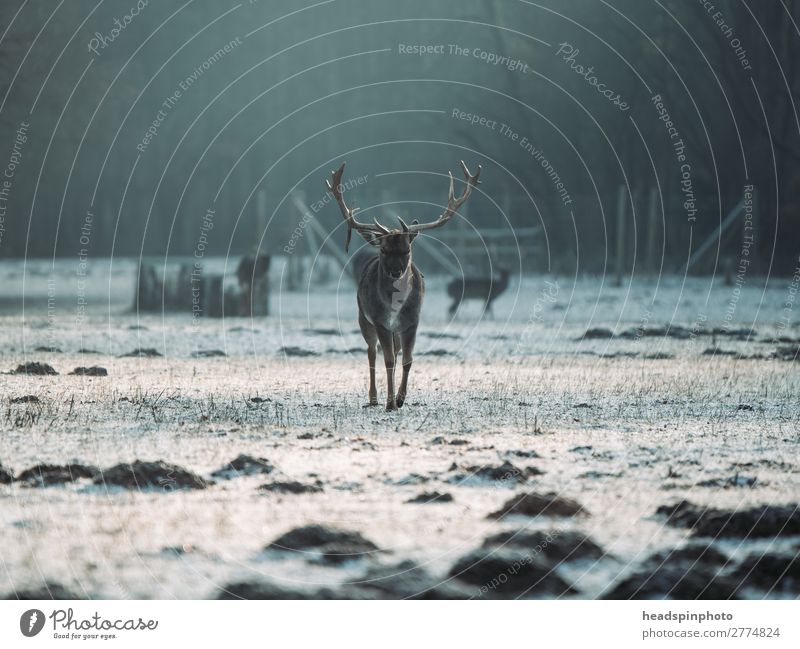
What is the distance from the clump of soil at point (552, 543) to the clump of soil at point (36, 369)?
7.58 m

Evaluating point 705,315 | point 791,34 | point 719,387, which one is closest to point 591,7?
point 791,34

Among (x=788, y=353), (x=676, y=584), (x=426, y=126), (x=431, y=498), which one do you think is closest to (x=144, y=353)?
(x=788, y=353)

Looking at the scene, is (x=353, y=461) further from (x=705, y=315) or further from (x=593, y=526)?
(x=705, y=315)

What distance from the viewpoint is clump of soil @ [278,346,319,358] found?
14805mm

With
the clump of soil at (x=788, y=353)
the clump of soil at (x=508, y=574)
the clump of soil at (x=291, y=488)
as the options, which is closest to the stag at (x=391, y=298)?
the clump of soil at (x=291, y=488)

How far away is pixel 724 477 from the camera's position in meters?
6.93

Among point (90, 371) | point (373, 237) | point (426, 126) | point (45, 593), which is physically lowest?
point (45, 593)

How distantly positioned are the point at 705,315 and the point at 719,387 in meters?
9.90

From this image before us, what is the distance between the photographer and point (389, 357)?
394 inches

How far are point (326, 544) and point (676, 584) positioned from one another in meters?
1.68

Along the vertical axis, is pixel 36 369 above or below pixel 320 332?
below

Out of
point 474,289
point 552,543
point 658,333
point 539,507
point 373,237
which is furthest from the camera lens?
point 474,289

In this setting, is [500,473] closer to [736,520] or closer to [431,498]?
[431,498]
